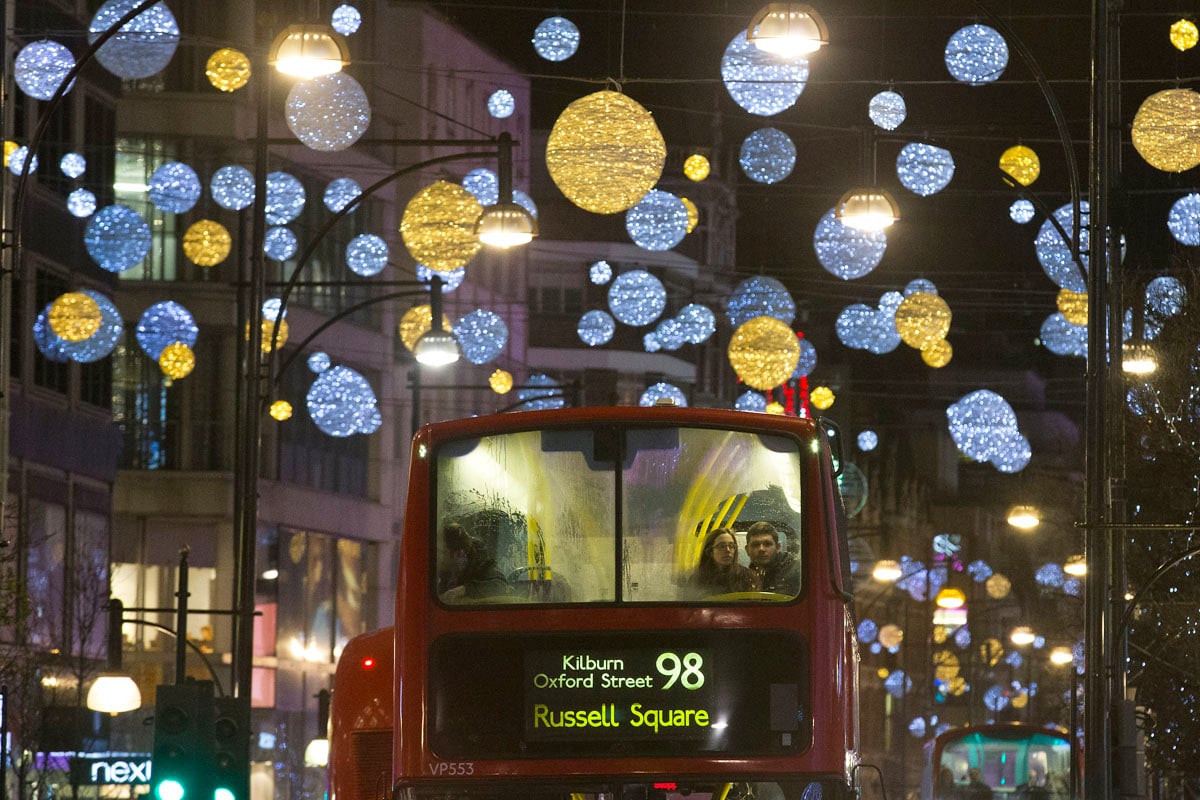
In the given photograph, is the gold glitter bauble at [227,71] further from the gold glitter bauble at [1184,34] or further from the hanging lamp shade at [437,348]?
the gold glitter bauble at [1184,34]

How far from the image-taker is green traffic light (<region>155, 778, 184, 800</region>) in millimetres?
14266

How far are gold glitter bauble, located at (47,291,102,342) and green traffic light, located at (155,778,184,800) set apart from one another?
38.8 ft

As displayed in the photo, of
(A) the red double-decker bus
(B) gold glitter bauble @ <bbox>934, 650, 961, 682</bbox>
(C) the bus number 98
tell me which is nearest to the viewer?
(A) the red double-decker bus

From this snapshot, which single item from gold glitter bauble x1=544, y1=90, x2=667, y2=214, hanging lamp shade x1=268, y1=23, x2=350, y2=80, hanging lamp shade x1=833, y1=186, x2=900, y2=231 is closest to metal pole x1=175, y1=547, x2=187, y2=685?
A: gold glitter bauble x1=544, y1=90, x2=667, y2=214

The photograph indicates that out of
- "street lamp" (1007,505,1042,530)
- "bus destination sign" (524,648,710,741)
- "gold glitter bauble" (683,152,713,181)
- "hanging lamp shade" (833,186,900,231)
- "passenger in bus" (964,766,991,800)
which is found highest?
"gold glitter bauble" (683,152,713,181)

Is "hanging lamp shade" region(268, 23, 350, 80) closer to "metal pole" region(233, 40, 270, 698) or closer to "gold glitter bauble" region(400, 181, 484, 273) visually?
"metal pole" region(233, 40, 270, 698)

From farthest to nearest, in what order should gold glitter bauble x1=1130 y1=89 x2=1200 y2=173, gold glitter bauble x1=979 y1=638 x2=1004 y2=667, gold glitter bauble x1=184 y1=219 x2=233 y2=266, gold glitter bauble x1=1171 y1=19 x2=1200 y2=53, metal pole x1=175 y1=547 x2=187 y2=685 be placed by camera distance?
gold glitter bauble x1=979 y1=638 x2=1004 y2=667, gold glitter bauble x1=184 y1=219 x2=233 y2=266, gold glitter bauble x1=1171 y1=19 x2=1200 y2=53, metal pole x1=175 y1=547 x2=187 y2=685, gold glitter bauble x1=1130 y1=89 x2=1200 y2=173

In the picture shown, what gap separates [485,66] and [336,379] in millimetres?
29494

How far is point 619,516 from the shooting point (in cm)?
1307

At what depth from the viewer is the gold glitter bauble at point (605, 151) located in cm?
2016

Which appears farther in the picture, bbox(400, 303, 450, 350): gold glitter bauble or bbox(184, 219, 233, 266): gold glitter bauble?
bbox(400, 303, 450, 350): gold glitter bauble

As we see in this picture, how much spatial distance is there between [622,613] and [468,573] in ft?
3.01

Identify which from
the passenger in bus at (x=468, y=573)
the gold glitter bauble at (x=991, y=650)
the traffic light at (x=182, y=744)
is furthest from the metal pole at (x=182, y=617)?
the gold glitter bauble at (x=991, y=650)

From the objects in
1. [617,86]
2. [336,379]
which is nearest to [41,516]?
[336,379]
